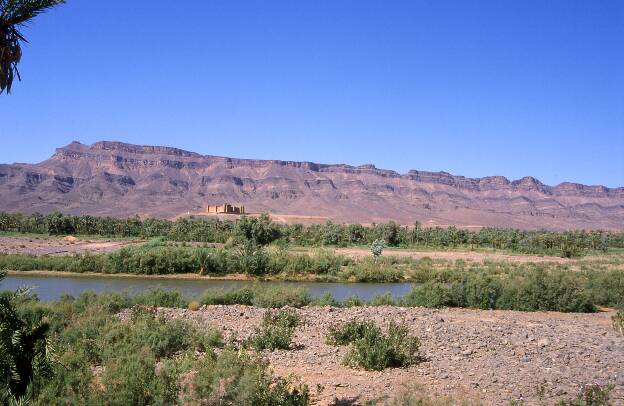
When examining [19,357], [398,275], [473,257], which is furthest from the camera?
[473,257]

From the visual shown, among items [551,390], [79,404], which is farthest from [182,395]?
[551,390]

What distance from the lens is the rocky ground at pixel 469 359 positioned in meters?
9.47

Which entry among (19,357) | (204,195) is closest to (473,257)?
(19,357)

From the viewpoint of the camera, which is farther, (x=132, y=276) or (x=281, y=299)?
(x=132, y=276)

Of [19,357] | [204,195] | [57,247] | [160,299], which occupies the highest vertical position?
[204,195]

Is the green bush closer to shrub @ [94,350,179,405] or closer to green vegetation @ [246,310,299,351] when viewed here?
green vegetation @ [246,310,299,351]

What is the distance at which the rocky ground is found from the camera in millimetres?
9469

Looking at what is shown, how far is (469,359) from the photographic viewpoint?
38.9ft

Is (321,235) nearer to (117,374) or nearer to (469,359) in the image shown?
(469,359)

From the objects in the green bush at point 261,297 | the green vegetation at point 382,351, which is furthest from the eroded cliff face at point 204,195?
the green vegetation at point 382,351

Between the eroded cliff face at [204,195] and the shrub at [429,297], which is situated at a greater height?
the eroded cliff face at [204,195]

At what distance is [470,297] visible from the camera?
22938mm

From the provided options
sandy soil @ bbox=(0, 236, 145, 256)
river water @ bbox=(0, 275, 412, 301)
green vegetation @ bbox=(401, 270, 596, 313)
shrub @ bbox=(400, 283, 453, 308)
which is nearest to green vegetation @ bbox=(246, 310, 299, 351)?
shrub @ bbox=(400, 283, 453, 308)

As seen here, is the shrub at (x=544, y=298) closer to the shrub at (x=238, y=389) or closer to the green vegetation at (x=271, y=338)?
the green vegetation at (x=271, y=338)
